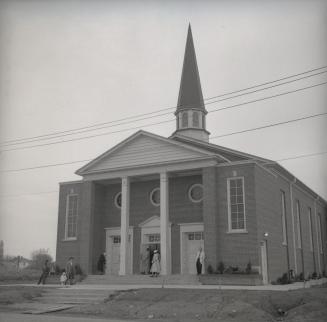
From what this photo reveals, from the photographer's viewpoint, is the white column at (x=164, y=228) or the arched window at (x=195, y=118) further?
the arched window at (x=195, y=118)

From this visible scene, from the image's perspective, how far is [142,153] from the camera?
2919 cm

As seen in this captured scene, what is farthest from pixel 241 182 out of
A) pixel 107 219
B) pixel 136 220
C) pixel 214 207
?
pixel 107 219

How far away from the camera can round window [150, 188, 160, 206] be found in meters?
30.6

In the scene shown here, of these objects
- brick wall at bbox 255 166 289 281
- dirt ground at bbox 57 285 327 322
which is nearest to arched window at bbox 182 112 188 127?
brick wall at bbox 255 166 289 281

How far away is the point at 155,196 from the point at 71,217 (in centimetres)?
611

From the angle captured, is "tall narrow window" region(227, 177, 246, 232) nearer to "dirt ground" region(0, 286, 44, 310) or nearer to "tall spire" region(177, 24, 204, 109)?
"dirt ground" region(0, 286, 44, 310)

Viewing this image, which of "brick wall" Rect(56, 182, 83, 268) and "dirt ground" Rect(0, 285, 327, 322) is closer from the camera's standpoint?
"dirt ground" Rect(0, 285, 327, 322)

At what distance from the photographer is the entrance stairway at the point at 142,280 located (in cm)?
2506

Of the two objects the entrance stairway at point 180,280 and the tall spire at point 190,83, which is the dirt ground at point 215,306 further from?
the tall spire at point 190,83

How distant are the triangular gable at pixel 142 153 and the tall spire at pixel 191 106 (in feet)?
19.3

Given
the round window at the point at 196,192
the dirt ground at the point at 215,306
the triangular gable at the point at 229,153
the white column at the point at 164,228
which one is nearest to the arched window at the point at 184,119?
the triangular gable at the point at 229,153

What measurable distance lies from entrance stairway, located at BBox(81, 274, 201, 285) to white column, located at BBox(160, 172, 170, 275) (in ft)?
3.46

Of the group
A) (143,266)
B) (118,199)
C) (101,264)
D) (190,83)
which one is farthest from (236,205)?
(190,83)

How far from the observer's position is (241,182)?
2641cm
